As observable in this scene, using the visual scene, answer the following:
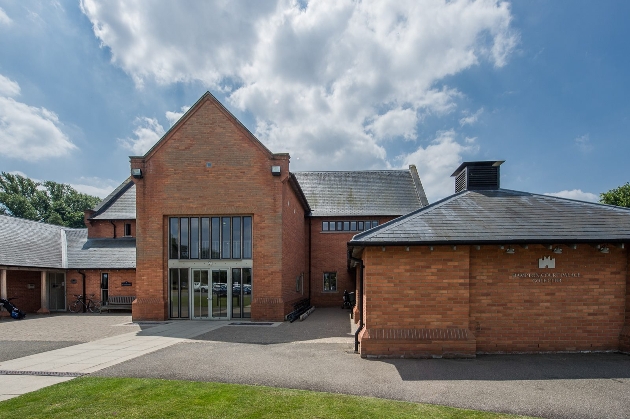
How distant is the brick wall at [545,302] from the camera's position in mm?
8422

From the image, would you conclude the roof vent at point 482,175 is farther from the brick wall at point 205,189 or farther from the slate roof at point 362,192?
the slate roof at point 362,192

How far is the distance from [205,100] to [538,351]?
14675 millimetres

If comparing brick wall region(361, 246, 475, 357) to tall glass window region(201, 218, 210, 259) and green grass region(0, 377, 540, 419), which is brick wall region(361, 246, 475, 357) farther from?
tall glass window region(201, 218, 210, 259)

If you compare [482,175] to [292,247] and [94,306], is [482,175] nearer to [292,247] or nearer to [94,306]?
[292,247]

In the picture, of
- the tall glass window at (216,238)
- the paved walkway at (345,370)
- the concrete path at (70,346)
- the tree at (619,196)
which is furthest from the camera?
the tree at (619,196)

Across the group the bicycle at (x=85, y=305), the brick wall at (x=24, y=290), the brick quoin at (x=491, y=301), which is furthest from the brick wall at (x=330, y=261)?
the brick wall at (x=24, y=290)

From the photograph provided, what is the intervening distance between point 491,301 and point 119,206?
2391 cm

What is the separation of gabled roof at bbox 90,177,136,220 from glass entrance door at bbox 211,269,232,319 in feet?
37.3

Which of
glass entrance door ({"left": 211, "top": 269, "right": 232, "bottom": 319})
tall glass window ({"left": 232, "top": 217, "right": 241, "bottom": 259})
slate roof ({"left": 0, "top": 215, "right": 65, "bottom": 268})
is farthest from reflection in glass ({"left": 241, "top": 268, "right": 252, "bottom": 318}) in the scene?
slate roof ({"left": 0, "top": 215, "right": 65, "bottom": 268})

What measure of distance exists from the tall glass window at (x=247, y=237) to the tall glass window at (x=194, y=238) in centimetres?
208

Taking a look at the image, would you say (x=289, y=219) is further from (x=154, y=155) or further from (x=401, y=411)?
(x=401, y=411)

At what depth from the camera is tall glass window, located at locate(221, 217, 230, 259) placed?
614 inches

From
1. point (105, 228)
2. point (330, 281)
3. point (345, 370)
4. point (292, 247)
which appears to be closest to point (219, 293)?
point (292, 247)

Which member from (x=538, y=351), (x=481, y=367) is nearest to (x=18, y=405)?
(x=481, y=367)
